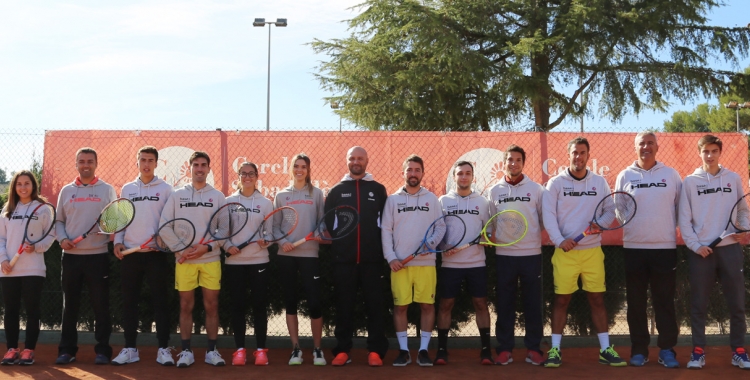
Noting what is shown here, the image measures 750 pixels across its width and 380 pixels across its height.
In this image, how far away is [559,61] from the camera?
21.4 metres

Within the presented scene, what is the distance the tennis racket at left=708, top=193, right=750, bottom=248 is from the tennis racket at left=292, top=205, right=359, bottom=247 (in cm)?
310

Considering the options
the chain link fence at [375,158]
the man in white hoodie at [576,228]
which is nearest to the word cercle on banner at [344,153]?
the chain link fence at [375,158]

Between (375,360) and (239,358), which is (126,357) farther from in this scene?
(375,360)

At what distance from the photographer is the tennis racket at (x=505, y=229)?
5.91 m

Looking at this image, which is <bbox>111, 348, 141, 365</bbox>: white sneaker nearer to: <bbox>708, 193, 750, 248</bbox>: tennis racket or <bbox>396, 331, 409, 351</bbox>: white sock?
<bbox>396, 331, 409, 351</bbox>: white sock

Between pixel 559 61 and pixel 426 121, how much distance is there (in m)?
4.65

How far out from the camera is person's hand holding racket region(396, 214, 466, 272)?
5914mm

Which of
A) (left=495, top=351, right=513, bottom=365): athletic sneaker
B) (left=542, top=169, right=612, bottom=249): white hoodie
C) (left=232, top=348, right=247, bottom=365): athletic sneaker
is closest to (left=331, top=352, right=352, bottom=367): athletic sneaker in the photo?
(left=232, top=348, right=247, bottom=365): athletic sneaker

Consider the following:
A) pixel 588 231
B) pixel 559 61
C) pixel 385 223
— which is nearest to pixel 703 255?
pixel 588 231

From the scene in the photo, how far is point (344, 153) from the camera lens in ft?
25.4

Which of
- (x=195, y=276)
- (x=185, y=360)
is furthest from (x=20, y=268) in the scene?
(x=185, y=360)

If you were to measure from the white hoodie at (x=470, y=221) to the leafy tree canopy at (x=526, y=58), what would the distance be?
566 inches

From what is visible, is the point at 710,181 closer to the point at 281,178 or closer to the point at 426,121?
the point at 281,178

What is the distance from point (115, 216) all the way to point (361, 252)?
2163mm
